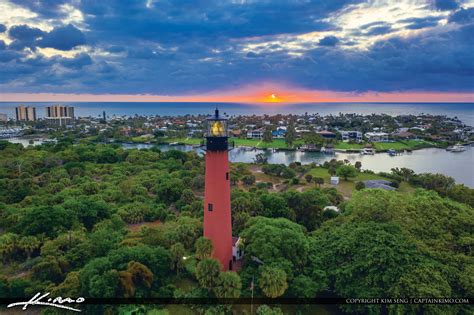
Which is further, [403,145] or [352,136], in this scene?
[352,136]

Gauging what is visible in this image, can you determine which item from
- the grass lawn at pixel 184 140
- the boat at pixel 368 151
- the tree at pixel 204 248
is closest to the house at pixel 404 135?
the boat at pixel 368 151

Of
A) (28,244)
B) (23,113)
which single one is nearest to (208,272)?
(28,244)

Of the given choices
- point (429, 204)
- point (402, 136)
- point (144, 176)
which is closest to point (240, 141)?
point (402, 136)

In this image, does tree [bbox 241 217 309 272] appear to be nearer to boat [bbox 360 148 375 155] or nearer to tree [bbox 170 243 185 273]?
tree [bbox 170 243 185 273]

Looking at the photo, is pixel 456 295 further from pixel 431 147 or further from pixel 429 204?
pixel 431 147

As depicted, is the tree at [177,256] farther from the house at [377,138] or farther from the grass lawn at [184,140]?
the house at [377,138]

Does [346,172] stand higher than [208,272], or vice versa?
[208,272]

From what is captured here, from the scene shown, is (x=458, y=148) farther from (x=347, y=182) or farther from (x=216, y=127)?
(x=216, y=127)

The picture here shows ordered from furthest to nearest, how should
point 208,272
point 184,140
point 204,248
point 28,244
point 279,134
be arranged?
point 279,134 → point 184,140 → point 28,244 → point 204,248 → point 208,272
